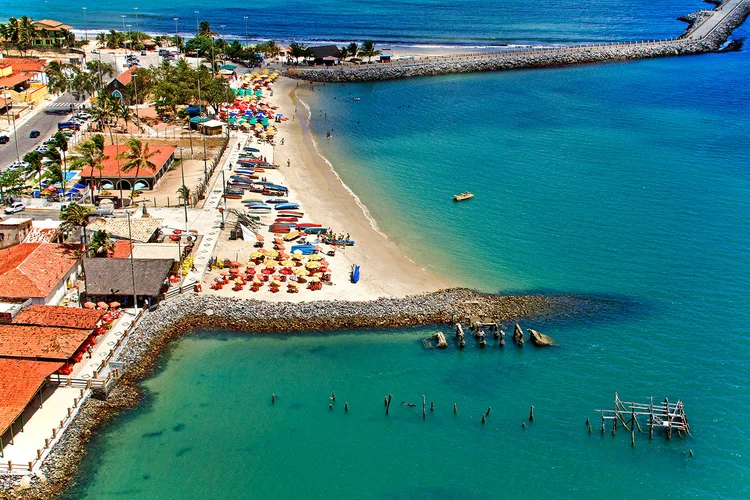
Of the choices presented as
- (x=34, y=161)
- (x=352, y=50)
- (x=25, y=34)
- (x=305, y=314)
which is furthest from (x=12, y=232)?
(x=352, y=50)

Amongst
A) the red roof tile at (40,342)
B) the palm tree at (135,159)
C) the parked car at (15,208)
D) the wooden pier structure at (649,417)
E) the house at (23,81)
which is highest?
the house at (23,81)

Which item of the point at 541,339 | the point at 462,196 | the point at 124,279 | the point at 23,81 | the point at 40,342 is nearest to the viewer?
the point at 40,342

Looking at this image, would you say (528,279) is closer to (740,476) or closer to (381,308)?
(381,308)

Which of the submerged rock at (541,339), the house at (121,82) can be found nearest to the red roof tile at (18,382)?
the submerged rock at (541,339)

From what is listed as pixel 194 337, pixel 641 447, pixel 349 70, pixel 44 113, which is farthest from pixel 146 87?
pixel 641 447

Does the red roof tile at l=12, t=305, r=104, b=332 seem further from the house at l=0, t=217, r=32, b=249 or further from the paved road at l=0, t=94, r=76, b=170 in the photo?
the paved road at l=0, t=94, r=76, b=170

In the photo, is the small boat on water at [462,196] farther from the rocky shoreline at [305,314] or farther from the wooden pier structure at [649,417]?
the wooden pier structure at [649,417]

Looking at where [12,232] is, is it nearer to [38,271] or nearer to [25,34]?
[38,271]

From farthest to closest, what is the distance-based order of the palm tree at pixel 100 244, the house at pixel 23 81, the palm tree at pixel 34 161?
the house at pixel 23 81 → the palm tree at pixel 34 161 → the palm tree at pixel 100 244
